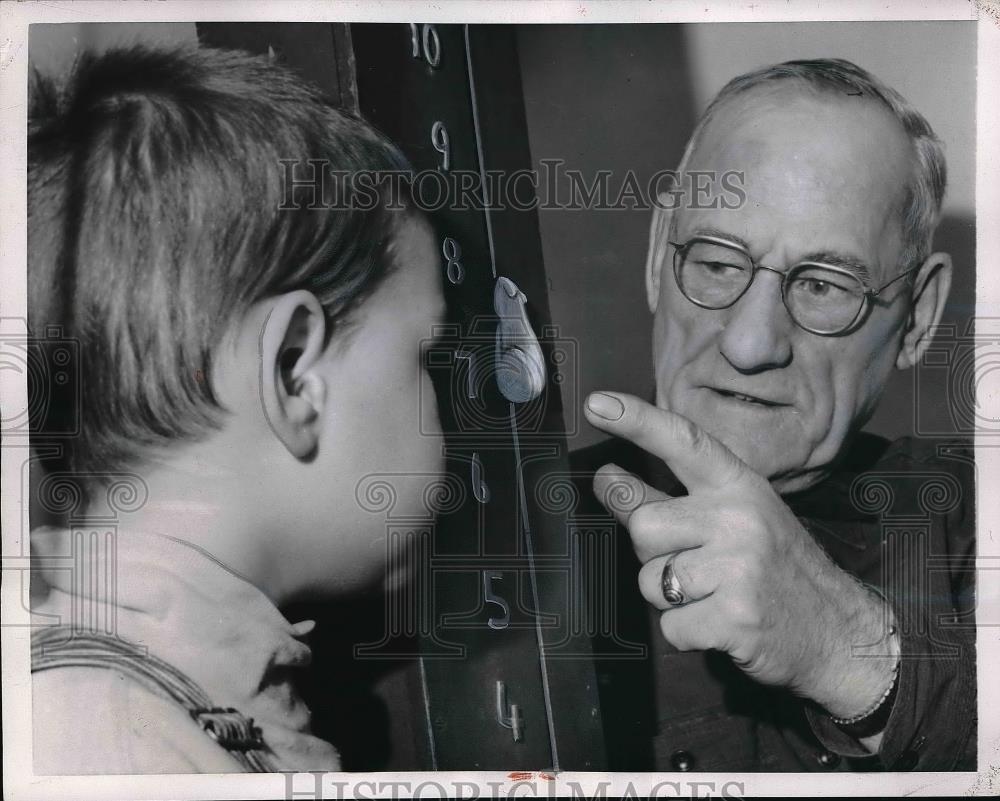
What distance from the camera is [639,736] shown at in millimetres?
2295

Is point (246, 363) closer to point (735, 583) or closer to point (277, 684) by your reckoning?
point (277, 684)

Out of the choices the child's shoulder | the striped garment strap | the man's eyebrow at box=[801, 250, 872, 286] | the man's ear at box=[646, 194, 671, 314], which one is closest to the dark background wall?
the man's ear at box=[646, 194, 671, 314]

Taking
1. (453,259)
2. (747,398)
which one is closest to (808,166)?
(747,398)

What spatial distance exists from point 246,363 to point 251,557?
447 millimetres

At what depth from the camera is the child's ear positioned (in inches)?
85.0

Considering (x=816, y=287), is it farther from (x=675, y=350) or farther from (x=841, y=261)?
(x=675, y=350)

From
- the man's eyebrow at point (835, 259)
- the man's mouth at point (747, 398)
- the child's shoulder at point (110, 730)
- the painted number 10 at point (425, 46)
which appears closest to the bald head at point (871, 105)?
the man's eyebrow at point (835, 259)

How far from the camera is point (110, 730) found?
2248 mm

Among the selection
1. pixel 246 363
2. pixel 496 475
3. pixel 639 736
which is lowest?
pixel 639 736

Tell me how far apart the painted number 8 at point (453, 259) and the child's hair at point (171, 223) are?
0.13 metres

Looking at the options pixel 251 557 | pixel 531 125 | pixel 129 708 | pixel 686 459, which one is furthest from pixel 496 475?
pixel 129 708

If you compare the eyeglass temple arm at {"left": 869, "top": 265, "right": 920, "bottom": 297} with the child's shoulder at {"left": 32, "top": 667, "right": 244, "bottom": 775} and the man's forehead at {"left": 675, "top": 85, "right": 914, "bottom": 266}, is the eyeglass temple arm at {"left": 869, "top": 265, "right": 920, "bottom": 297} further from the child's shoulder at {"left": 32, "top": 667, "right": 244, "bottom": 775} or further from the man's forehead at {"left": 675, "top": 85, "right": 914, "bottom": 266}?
the child's shoulder at {"left": 32, "top": 667, "right": 244, "bottom": 775}

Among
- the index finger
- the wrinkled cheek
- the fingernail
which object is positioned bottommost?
the index finger

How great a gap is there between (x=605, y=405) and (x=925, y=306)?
2.62 feet
